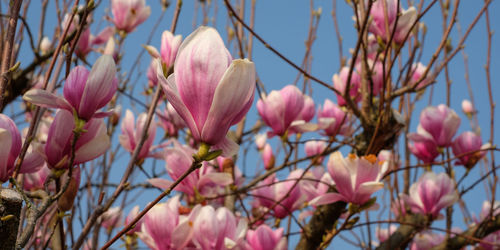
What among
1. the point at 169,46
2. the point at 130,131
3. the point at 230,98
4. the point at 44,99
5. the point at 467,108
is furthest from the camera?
the point at 467,108

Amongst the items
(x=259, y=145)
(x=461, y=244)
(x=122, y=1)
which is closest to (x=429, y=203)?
(x=461, y=244)

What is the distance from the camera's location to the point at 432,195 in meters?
1.65

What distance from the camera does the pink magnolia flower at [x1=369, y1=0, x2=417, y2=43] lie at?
1.42 metres

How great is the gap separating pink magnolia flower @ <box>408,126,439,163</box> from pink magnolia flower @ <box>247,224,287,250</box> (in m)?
0.78

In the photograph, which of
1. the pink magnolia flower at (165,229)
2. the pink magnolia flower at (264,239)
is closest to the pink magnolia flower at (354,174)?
the pink magnolia flower at (264,239)

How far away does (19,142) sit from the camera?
70cm

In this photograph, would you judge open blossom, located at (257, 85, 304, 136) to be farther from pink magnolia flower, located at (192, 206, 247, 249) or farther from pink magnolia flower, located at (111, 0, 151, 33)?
pink magnolia flower, located at (111, 0, 151, 33)

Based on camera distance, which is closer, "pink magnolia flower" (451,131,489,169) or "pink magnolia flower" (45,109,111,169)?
"pink magnolia flower" (45,109,111,169)

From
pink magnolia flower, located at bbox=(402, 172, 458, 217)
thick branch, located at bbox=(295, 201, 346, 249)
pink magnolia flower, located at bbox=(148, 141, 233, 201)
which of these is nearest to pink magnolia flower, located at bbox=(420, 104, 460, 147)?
pink magnolia flower, located at bbox=(402, 172, 458, 217)

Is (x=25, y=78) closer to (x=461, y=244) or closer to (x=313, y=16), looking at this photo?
(x=313, y=16)

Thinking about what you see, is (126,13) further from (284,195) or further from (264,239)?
(264,239)

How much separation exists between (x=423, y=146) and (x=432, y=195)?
26 centimetres

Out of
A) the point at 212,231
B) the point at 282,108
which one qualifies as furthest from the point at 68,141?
the point at 282,108

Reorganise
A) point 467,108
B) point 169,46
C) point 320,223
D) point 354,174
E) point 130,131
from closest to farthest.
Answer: point 169,46, point 354,174, point 130,131, point 320,223, point 467,108
